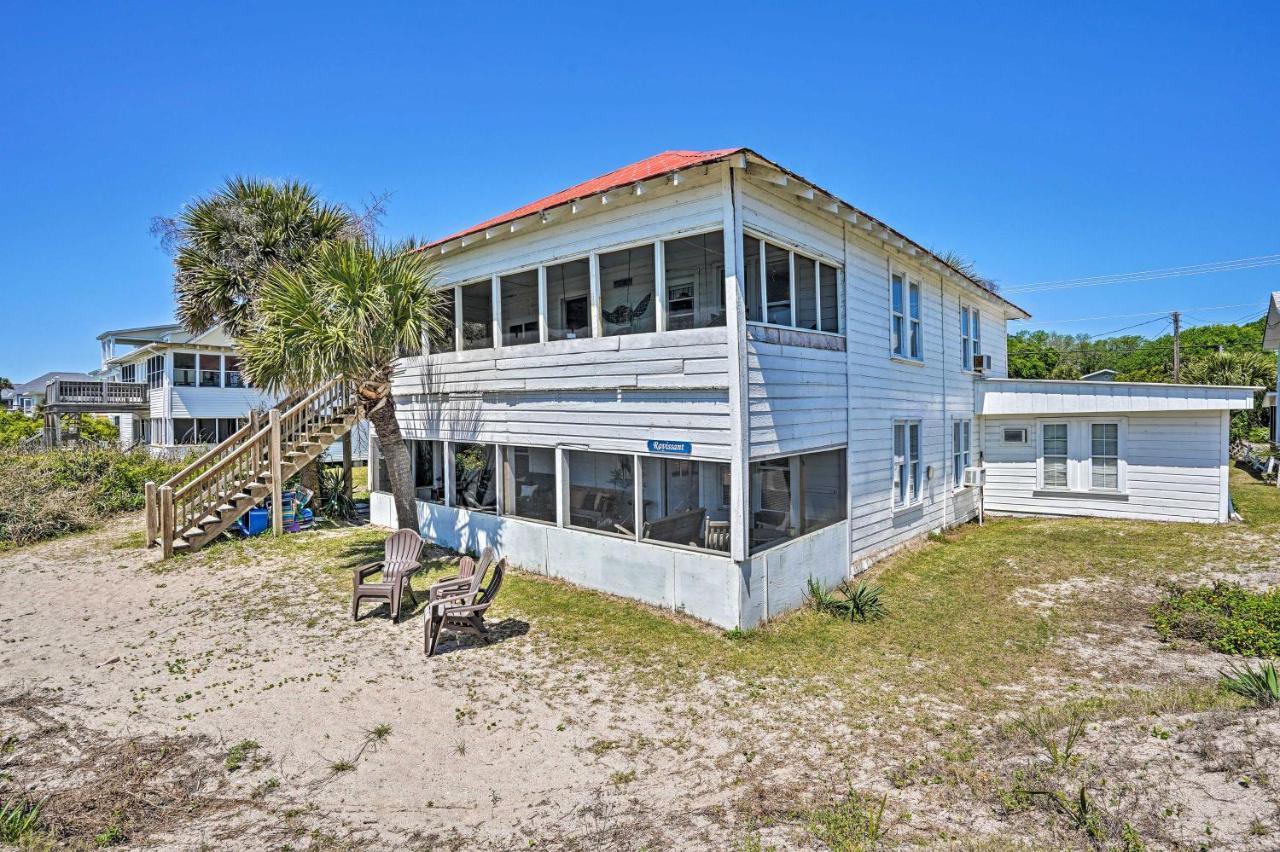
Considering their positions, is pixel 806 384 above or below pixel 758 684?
above

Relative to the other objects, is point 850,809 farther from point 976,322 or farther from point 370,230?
point 370,230

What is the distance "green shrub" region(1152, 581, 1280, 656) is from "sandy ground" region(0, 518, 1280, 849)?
18.7 inches

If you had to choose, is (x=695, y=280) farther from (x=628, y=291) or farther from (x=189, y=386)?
(x=189, y=386)

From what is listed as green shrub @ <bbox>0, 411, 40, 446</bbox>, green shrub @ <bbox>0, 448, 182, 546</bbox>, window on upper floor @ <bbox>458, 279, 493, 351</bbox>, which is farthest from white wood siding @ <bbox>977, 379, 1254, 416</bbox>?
green shrub @ <bbox>0, 411, 40, 446</bbox>

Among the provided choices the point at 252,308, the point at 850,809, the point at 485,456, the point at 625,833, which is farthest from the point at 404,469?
the point at 850,809

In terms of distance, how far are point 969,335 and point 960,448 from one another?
3185mm

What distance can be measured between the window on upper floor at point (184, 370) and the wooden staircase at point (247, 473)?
1712 cm

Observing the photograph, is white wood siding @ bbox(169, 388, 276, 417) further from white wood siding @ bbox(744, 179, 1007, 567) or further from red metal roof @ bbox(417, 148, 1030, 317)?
white wood siding @ bbox(744, 179, 1007, 567)

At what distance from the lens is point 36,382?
262ft

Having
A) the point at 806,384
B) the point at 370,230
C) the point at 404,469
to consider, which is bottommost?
the point at 404,469

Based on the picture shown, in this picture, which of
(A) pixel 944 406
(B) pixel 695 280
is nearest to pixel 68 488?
(B) pixel 695 280

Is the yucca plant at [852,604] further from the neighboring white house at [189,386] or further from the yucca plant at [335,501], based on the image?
the neighboring white house at [189,386]

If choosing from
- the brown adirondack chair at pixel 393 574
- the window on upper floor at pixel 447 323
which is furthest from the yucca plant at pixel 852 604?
the window on upper floor at pixel 447 323

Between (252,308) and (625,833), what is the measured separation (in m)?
15.8
